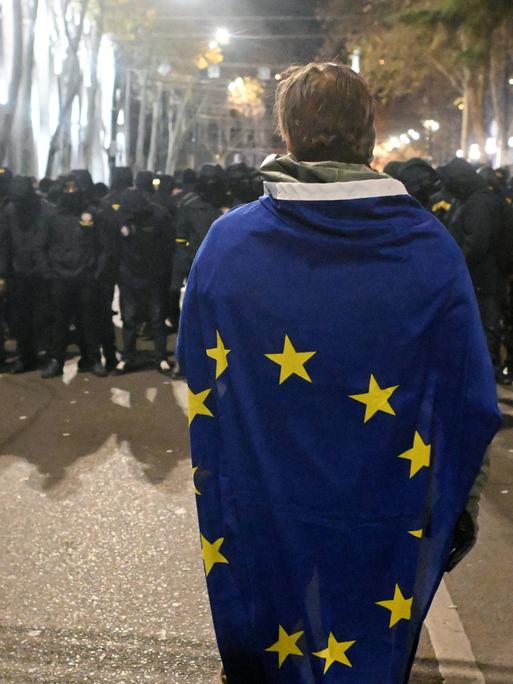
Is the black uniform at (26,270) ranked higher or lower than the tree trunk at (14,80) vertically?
lower

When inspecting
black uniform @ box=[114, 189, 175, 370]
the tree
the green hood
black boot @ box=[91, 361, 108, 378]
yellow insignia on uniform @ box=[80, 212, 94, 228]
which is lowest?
black boot @ box=[91, 361, 108, 378]

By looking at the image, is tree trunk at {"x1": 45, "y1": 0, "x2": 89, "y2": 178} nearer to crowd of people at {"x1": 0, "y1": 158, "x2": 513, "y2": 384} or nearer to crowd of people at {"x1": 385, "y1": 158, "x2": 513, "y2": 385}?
crowd of people at {"x1": 0, "y1": 158, "x2": 513, "y2": 384}

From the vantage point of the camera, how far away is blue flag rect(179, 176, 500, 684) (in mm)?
2328

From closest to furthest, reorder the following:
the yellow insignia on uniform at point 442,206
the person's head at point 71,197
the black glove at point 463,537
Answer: the black glove at point 463,537 → the yellow insignia on uniform at point 442,206 → the person's head at point 71,197

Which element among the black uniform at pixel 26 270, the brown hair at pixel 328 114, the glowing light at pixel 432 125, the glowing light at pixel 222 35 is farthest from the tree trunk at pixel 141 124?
the brown hair at pixel 328 114

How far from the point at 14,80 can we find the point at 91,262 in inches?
574

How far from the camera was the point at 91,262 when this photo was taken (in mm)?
10828

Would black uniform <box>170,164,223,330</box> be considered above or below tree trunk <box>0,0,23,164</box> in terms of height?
below

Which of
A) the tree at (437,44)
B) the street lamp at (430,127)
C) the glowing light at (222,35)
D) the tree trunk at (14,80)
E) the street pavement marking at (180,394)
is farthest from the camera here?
the street lamp at (430,127)

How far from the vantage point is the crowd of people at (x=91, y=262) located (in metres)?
10.7

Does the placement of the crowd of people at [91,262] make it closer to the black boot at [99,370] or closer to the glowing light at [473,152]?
the black boot at [99,370]

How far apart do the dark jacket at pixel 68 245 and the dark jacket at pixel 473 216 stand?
3697 mm

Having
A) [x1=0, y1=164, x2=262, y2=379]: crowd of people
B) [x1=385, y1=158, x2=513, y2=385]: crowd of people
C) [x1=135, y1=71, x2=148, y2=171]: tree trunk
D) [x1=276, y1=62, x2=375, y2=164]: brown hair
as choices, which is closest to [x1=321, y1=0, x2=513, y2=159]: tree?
[x1=135, y1=71, x2=148, y2=171]: tree trunk

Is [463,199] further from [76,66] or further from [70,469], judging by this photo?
[76,66]
